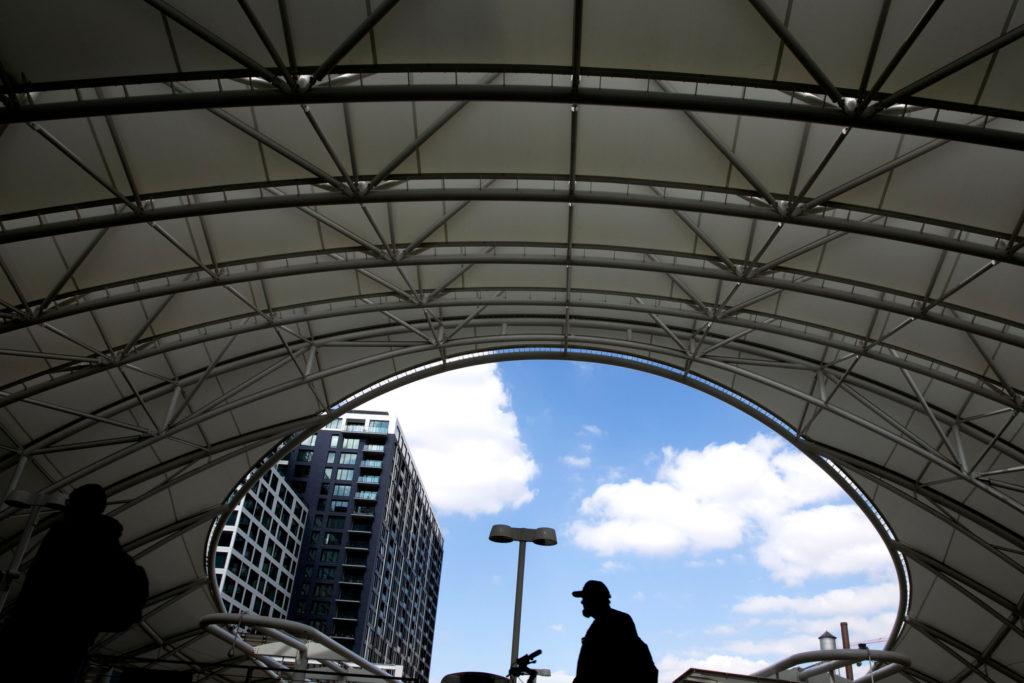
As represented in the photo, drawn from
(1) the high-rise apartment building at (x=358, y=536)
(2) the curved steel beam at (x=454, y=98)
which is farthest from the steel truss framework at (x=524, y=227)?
(1) the high-rise apartment building at (x=358, y=536)

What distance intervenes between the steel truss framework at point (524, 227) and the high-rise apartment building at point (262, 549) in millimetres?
55033

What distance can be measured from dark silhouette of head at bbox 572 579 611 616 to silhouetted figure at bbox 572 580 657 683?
5 cm

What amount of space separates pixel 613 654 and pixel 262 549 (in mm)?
97396

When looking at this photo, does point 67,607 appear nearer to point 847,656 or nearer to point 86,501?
point 86,501

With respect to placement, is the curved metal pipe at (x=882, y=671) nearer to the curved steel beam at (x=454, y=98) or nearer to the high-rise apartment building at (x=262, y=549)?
the curved steel beam at (x=454, y=98)

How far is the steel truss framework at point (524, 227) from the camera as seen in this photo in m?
11.8

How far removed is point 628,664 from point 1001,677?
3814 centimetres

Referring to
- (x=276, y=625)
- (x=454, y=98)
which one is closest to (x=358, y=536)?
(x=276, y=625)

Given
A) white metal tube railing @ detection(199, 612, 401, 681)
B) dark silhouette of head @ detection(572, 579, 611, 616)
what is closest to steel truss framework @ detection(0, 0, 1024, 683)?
white metal tube railing @ detection(199, 612, 401, 681)

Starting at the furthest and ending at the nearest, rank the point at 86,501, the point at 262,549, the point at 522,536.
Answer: the point at 262,549 < the point at 522,536 < the point at 86,501

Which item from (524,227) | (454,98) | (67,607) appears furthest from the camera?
(524,227)

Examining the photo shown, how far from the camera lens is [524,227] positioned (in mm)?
20469

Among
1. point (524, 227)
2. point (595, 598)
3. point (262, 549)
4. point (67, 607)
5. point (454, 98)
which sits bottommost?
point (67, 607)

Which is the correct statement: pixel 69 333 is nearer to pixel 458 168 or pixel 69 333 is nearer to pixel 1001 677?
pixel 458 168
